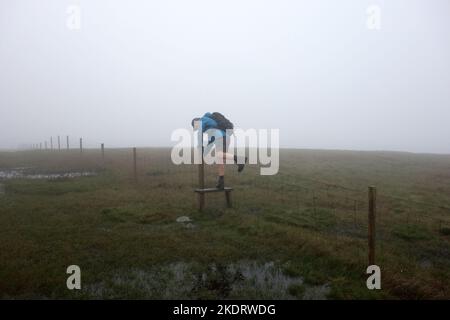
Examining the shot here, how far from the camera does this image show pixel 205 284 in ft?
24.4

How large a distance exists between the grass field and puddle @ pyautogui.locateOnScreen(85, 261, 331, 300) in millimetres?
24

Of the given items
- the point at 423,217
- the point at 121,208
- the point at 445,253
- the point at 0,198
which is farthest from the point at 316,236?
the point at 0,198

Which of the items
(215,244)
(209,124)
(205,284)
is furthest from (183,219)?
(205,284)

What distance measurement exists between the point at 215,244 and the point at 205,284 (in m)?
2.51

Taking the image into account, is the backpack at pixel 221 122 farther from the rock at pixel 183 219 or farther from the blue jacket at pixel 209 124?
the rock at pixel 183 219

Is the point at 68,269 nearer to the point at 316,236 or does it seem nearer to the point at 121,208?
the point at 121,208

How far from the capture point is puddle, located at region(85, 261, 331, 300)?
6965 mm

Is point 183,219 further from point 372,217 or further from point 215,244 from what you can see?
point 372,217

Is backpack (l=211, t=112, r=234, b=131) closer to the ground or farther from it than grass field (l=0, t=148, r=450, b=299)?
farther from it

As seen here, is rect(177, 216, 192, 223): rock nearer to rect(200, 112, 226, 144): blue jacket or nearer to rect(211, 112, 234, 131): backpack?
rect(200, 112, 226, 144): blue jacket

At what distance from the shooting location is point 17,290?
700cm

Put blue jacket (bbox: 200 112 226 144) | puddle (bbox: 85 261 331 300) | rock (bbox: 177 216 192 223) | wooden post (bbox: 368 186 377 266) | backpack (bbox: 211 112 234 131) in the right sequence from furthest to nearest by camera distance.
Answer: backpack (bbox: 211 112 234 131) < blue jacket (bbox: 200 112 226 144) < rock (bbox: 177 216 192 223) < wooden post (bbox: 368 186 377 266) < puddle (bbox: 85 261 331 300)

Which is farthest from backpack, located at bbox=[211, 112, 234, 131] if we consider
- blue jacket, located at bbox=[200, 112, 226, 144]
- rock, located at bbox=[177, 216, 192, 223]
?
rock, located at bbox=[177, 216, 192, 223]
